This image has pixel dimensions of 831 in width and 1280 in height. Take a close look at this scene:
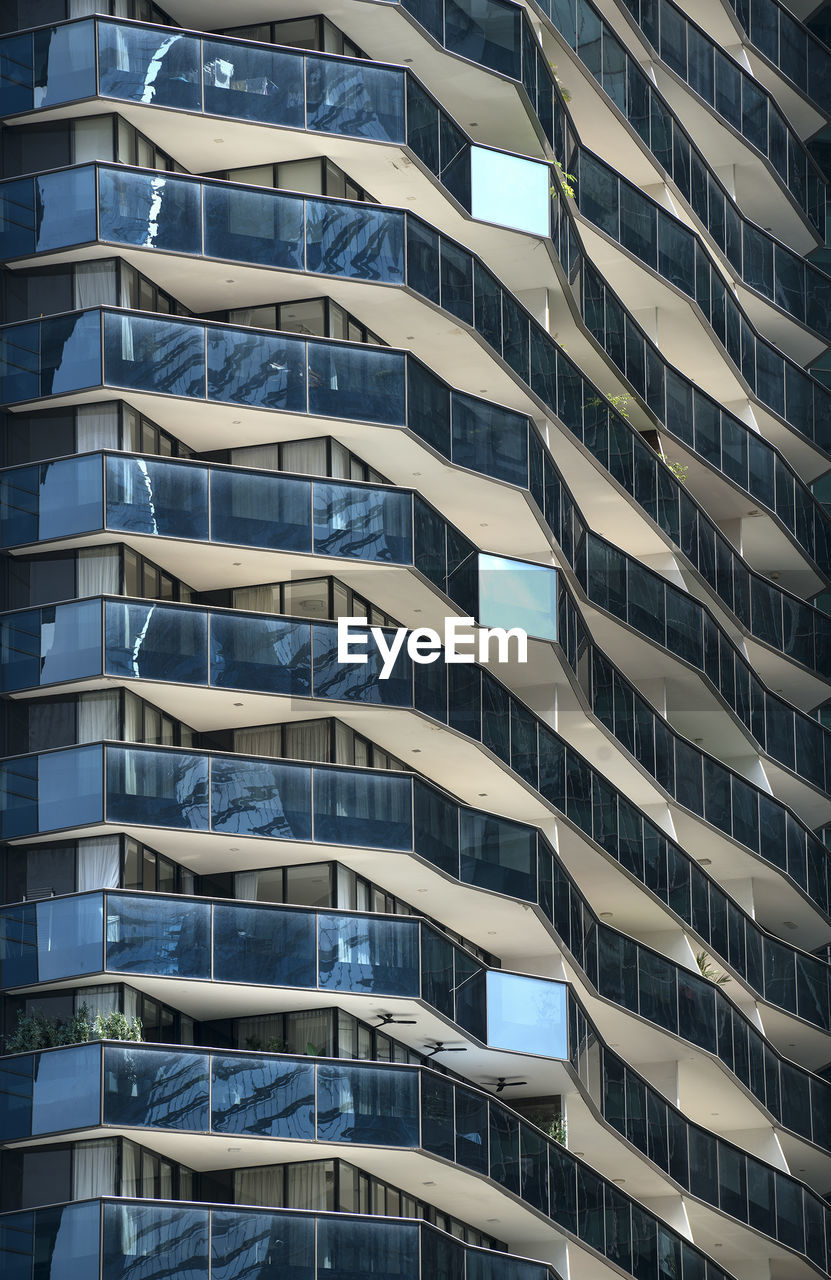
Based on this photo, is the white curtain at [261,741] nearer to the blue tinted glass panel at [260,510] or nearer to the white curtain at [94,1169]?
the blue tinted glass panel at [260,510]

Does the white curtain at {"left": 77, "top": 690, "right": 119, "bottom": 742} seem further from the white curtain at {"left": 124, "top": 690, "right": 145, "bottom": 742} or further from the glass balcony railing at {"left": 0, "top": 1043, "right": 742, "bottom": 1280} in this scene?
the glass balcony railing at {"left": 0, "top": 1043, "right": 742, "bottom": 1280}

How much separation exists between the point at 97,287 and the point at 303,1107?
50.5 feet

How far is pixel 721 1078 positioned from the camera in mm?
71562

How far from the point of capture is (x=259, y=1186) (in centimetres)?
5700

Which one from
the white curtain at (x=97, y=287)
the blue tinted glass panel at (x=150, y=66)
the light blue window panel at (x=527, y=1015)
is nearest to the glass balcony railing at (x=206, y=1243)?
Answer: the light blue window panel at (x=527, y=1015)

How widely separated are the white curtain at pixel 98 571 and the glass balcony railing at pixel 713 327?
13.0 metres

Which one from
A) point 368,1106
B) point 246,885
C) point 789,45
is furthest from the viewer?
point 789,45

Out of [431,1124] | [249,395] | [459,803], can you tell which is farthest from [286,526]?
[431,1124]

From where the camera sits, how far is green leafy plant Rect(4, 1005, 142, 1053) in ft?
178

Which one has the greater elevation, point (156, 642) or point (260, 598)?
point (260, 598)

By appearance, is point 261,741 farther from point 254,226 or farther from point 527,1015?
point 254,226

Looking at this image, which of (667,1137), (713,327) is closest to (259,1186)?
(667,1137)

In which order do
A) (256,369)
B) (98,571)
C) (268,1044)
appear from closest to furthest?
(98,571) < (268,1044) < (256,369)

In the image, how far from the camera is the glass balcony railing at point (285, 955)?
2143 inches
